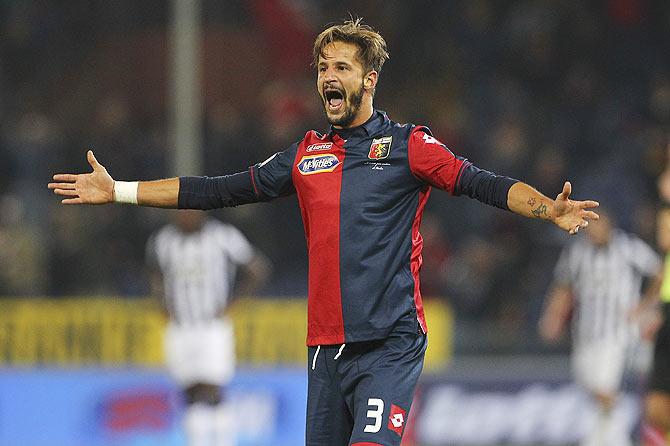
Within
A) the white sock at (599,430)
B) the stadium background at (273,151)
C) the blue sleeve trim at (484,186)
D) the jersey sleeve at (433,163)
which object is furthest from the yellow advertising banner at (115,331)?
the blue sleeve trim at (484,186)

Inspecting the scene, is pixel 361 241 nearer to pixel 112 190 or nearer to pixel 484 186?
pixel 484 186

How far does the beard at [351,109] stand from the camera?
4852 millimetres

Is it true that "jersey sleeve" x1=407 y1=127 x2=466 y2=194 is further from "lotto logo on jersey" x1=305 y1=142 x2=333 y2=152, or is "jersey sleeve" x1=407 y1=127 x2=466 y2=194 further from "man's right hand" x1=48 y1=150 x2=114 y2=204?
"man's right hand" x1=48 y1=150 x2=114 y2=204

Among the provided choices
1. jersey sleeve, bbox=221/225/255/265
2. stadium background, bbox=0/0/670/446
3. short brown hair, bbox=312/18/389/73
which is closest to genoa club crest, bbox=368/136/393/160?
short brown hair, bbox=312/18/389/73

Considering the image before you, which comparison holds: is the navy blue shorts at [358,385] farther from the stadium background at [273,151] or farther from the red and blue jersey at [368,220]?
the stadium background at [273,151]

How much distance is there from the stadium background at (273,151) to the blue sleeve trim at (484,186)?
261 inches

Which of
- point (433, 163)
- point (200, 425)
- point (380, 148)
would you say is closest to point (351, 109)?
point (380, 148)

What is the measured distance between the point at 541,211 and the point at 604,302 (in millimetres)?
6301

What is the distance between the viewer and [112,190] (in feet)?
16.5

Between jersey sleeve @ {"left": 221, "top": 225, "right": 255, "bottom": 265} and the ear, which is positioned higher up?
the ear

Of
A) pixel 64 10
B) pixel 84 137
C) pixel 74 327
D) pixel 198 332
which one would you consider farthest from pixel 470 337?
pixel 64 10

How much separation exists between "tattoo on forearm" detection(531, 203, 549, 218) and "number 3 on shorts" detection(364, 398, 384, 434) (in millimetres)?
846

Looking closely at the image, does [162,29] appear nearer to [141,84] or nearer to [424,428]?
[141,84]

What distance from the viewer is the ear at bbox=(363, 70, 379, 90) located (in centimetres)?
488
